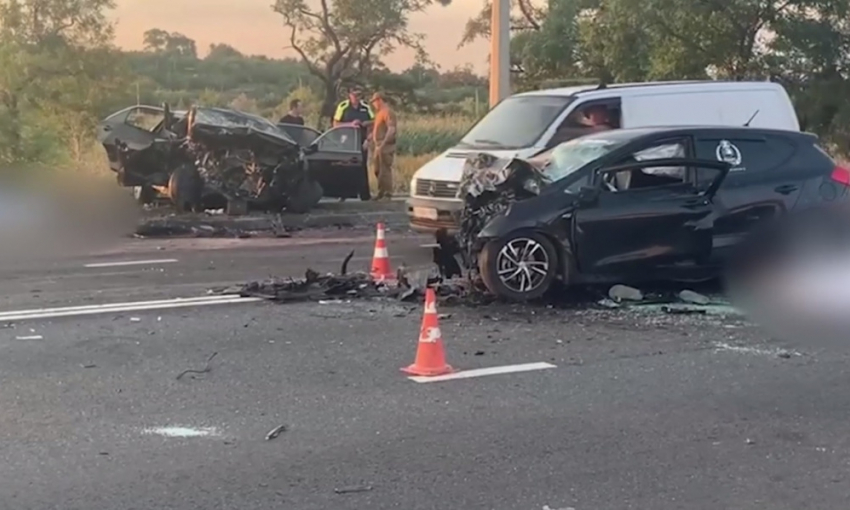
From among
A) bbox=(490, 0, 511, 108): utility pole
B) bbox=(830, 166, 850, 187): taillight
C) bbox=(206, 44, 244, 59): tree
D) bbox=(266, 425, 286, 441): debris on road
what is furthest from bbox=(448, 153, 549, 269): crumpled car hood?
bbox=(206, 44, 244, 59): tree

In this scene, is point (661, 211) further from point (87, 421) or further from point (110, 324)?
point (87, 421)

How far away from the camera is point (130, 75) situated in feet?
75.3

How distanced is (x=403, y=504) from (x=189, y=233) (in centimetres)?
1186

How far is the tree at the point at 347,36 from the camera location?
2758 cm

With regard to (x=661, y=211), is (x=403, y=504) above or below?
below

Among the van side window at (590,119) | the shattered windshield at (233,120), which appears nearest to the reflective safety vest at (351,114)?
the shattered windshield at (233,120)

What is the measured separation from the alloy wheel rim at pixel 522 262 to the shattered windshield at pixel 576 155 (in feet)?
2.06

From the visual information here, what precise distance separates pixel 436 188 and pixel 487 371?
19.4ft

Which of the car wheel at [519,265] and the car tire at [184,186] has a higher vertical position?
the car tire at [184,186]

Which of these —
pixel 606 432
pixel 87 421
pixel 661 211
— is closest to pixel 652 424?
pixel 606 432

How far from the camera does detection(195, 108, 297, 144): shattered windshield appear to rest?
1694cm

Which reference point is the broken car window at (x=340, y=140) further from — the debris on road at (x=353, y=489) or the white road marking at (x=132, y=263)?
the debris on road at (x=353, y=489)

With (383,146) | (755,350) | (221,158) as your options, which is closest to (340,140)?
(383,146)

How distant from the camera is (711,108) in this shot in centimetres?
1395
